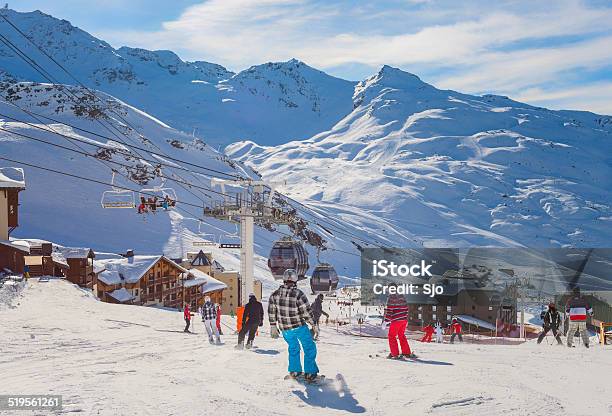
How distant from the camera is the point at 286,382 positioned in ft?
28.1

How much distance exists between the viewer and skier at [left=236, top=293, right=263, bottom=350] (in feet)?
42.7

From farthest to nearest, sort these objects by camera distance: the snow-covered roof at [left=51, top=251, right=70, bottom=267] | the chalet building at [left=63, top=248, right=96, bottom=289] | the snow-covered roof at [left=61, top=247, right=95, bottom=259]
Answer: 1. the snow-covered roof at [left=61, top=247, right=95, bottom=259]
2. the chalet building at [left=63, top=248, right=96, bottom=289]
3. the snow-covered roof at [left=51, top=251, right=70, bottom=267]

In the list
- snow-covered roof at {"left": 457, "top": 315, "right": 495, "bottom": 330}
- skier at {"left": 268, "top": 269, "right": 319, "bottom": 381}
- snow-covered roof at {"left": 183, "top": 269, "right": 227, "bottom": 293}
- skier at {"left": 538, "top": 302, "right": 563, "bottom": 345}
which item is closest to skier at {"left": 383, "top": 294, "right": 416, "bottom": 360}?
skier at {"left": 268, "top": 269, "right": 319, "bottom": 381}

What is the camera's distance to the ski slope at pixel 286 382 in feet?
24.1

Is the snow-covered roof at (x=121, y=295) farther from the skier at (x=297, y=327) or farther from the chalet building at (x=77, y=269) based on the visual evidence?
the skier at (x=297, y=327)

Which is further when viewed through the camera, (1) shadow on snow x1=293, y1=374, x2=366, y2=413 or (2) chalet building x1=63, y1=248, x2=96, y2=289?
(2) chalet building x1=63, y1=248, x2=96, y2=289

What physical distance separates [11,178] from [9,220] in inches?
117

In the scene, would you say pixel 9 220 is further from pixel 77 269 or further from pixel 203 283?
pixel 203 283

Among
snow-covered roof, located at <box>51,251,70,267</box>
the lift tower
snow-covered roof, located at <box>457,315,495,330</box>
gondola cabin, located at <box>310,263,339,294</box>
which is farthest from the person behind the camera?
snow-covered roof, located at <box>457,315,495,330</box>

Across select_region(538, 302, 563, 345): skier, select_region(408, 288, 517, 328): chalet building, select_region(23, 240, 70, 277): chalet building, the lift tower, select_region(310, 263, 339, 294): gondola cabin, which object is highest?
the lift tower

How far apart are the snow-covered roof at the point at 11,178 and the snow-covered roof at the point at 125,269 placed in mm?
8602

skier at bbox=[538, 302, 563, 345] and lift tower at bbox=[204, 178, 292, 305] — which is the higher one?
lift tower at bbox=[204, 178, 292, 305]

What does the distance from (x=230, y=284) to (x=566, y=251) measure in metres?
118

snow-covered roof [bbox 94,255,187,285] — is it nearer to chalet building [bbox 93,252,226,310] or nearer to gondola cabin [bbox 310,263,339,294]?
chalet building [bbox 93,252,226,310]
